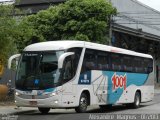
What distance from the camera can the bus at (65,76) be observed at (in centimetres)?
1933

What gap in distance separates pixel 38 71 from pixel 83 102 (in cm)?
260

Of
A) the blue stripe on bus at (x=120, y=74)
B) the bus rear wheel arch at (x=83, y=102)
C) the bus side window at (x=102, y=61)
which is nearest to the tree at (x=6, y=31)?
the bus side window at (x=102, y=61)

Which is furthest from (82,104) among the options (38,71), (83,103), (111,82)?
(111,82)

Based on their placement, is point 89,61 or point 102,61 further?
point 102,61

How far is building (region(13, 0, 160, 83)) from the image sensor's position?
1781 inches

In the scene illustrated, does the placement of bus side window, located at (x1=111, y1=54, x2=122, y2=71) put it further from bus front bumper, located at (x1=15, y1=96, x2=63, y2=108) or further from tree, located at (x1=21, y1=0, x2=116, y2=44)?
tree, located at (x1=21, y1=0, x2=116, y2=44)

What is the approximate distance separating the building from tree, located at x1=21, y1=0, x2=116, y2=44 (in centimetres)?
341

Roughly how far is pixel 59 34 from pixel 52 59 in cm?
1931

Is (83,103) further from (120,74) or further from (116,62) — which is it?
(120,74)

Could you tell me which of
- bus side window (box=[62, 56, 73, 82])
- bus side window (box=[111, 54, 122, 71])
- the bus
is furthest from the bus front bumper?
bus side window (box=[111, 54, 122, 71])

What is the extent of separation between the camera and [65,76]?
1956 cm

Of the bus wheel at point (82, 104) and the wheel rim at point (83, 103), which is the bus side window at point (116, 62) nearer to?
the bus wheel at point (82, 104)

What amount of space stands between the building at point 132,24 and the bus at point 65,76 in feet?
61.2

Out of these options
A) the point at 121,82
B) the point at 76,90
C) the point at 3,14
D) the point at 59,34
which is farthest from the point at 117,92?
the point at 59,34
